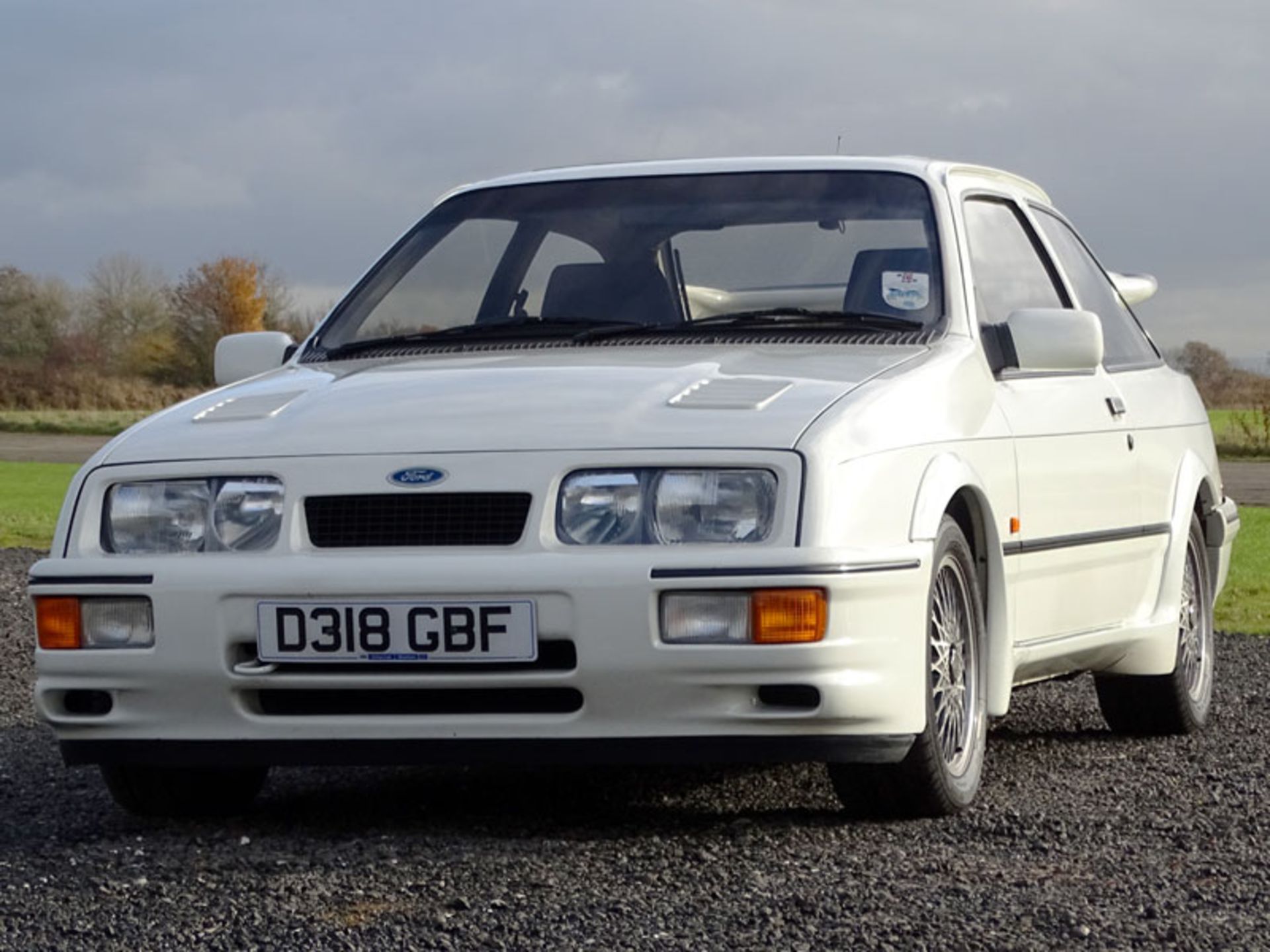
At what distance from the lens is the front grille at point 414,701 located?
15.1 feet

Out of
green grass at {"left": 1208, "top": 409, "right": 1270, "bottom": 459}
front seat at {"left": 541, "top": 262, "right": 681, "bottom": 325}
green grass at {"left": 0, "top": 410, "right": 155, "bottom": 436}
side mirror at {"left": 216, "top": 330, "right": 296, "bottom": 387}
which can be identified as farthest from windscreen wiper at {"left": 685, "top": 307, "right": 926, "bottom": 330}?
green grass at {"left": 0, "top": 410, "right": 155, "bottom": 436}

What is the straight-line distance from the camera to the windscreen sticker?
565 cm

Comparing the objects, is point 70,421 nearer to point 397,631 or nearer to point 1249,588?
point 1249,588

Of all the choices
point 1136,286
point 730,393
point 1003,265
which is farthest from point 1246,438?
point 730,393

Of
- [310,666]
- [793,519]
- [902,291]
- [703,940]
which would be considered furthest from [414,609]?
[902,291]

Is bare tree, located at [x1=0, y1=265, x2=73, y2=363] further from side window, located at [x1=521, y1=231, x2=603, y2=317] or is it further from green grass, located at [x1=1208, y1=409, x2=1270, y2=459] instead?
side window, located at [x1=521, y1=231, x2=603, y2=317]

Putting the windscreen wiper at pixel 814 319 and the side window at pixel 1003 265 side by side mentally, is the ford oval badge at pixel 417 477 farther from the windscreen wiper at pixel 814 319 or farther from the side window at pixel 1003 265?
the side window at pixel 1003 265

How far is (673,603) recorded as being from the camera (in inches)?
173

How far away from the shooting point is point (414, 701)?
4637 millimetres

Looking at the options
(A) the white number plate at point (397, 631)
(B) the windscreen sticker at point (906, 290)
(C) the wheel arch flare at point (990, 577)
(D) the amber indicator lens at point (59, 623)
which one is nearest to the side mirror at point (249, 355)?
(D) the amber indicator lens at point (59, 623)

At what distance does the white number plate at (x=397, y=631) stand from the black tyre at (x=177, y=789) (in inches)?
27.2

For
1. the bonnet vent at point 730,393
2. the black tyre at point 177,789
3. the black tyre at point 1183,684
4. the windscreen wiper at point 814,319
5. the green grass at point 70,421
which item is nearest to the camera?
the bonnet vent at point 730,393

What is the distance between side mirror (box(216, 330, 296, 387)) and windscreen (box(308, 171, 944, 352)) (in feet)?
0.44

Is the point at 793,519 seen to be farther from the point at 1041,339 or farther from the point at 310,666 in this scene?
the point at 1041,339
